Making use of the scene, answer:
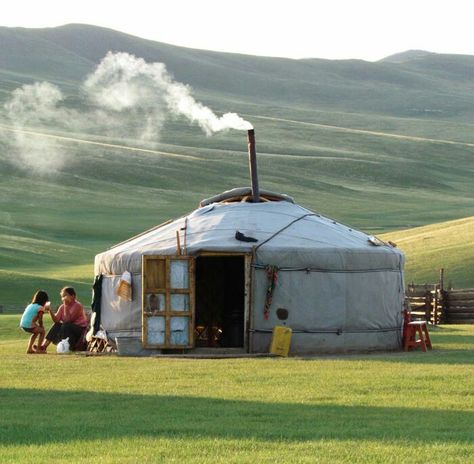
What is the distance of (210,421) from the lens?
12.0 metres

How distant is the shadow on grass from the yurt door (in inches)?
258

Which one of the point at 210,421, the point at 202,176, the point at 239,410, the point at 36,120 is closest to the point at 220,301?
the point at 239,410

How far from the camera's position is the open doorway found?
2283 centimetres

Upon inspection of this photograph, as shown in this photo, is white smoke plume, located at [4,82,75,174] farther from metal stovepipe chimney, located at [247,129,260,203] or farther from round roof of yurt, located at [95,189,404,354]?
round roof of yurt, located at [95,189,404,354]

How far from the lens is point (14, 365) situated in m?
18.7

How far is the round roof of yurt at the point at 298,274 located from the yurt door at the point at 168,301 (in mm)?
349

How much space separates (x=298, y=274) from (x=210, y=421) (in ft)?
30.3

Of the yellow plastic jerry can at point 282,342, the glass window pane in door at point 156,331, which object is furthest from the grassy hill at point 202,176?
the yellow plastic jerry can at point 282,342

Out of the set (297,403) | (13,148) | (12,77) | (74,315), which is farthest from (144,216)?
(12,77)

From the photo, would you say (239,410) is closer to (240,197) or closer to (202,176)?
(240,197)

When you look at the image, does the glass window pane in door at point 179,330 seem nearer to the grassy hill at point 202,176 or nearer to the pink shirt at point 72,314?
the pink shirt at point 72,314

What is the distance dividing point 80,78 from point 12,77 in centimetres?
2120

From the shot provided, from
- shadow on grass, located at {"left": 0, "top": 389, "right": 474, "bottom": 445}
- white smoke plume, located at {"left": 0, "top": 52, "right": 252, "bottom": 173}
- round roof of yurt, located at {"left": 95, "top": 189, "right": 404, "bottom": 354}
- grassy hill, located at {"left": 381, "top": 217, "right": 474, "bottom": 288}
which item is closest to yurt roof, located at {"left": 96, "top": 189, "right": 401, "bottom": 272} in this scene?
round roof of yurt, located at {"left": 95, "top": 189, "right": 404, "bottom": 354}

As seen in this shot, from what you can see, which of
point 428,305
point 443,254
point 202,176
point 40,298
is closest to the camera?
point 40,298
